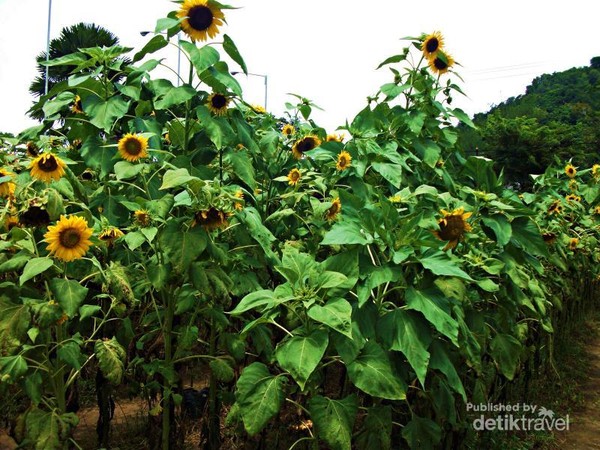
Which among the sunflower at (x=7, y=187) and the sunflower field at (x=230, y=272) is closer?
the sunflower field at (x=230, y=272)

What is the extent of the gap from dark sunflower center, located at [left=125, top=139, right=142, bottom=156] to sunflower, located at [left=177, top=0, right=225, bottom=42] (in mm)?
499

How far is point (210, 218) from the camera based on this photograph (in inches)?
67.7

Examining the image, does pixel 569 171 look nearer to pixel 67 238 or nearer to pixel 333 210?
pixel 333 210

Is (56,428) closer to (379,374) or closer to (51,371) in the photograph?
(51,371)

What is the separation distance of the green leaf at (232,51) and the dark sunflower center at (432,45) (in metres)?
1.63

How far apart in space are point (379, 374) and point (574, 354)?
13.4ft

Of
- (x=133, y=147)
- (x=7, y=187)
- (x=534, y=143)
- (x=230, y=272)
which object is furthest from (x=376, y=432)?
(x=534, y=143)

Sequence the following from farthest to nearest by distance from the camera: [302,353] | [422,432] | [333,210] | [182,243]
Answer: [333,210] → [422,432] → [182,243] → [302,353]

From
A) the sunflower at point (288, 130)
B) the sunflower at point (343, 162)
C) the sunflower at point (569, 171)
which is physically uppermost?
the sunflower at point (569, 171)

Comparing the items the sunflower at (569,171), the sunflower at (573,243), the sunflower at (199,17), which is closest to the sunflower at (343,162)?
the sunflower at (199,17)

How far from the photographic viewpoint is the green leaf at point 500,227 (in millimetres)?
2189

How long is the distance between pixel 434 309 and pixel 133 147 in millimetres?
1243

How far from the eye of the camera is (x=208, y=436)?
2047 mm

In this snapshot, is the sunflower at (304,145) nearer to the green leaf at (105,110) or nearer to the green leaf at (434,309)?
the green leaf at (105,110)
